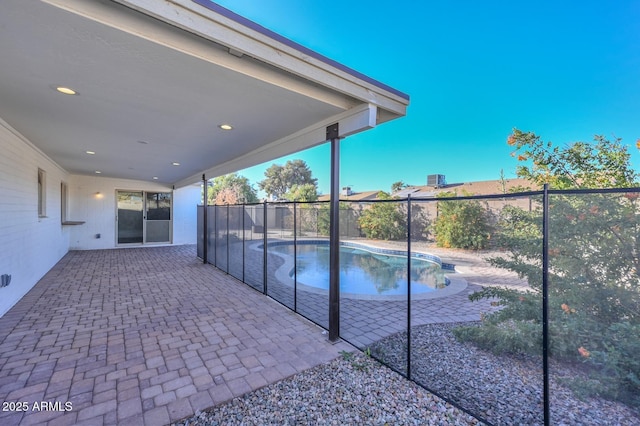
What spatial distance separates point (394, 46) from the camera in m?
9.87

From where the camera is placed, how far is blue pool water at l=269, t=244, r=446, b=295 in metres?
5.16

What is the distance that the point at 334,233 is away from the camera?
3115 millimetres

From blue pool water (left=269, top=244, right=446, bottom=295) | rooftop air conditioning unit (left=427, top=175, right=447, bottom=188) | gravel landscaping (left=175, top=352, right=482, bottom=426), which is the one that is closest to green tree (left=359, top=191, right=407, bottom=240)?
blue pool water (left=269, top=244, right=446, bottom=295)

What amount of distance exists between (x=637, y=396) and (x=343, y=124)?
9.71ft

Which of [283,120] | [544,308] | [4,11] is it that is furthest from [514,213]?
[4,11]

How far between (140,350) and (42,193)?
5.56 m

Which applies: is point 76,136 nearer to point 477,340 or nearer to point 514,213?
point 514,213

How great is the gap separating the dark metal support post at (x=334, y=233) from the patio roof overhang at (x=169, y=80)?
7.6 inches

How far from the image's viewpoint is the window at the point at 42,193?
5801 millimetres

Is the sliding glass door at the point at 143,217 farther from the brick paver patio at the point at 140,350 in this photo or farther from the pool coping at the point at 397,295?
the pool coping at the point at 397,295

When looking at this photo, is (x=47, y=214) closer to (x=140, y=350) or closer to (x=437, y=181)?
(x=140, y=350)

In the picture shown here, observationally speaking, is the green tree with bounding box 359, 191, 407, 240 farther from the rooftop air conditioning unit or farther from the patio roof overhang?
the rooftop air conditioning unit

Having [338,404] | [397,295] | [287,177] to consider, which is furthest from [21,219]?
[287,177]

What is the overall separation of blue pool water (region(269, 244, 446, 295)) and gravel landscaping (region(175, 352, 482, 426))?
2666 millimetres
